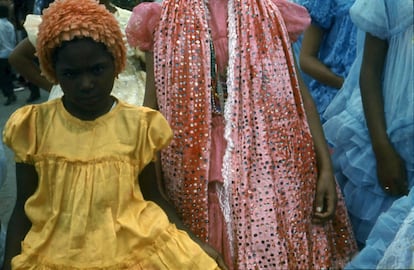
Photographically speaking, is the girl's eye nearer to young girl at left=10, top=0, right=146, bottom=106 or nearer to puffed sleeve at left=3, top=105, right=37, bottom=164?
puffed sleeve at left=3, top=105, right=37, bottom=164

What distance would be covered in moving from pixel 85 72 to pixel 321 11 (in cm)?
153

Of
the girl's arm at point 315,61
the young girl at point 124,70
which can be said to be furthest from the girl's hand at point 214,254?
the girl's arm at point 315,61

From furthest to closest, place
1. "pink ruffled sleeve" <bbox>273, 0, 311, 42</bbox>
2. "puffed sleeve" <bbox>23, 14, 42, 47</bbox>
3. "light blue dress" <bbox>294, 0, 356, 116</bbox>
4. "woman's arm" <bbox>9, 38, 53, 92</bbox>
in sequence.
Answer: "woman's arm" <bbox>9, 38, 53, 92</bbox> < "puffed sleeve" <bbox>23, 14, 42, 47</bbox> < "light blue dress" <bbox>294, 0, 356, 116</bbox> < "pink ruffled sleeve" <bbox>273, 0, 311, 42</bbox>

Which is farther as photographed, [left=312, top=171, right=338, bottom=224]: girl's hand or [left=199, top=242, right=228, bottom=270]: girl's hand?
[left=312, top=171, right=338, bottom=224]: girl's hand

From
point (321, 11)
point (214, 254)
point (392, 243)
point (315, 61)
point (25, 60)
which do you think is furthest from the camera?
point (25, 60)

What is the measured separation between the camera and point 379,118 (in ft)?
6.88

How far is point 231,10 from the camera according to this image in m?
2.22

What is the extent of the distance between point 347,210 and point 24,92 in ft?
27.8

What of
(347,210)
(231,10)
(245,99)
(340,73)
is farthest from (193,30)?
(340,73)

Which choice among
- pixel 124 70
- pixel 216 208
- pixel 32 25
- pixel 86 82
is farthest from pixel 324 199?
pixel 32 25

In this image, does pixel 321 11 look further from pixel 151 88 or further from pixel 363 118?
pixel 151 88

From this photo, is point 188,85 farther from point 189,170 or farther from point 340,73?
point 340,73

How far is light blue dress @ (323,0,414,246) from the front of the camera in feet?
6.52

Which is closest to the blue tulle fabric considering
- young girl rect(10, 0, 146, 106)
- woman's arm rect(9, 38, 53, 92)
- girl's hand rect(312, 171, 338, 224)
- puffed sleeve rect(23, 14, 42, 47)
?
girl's hand rect(312, 171, 338, 224)
